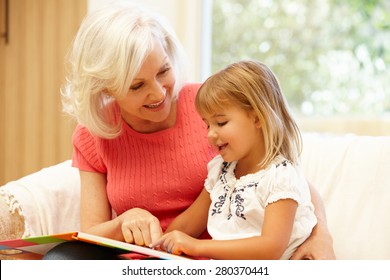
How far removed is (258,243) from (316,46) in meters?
2.55

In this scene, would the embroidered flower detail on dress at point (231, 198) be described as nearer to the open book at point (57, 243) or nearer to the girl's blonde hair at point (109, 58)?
the open book at point (57, 243)

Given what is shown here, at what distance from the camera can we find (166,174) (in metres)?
1.86

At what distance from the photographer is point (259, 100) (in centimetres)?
156

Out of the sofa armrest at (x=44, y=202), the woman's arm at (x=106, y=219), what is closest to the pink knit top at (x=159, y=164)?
the woman's arm at (x=106, y=219)

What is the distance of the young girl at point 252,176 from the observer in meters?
1.46

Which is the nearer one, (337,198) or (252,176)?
(252,176)

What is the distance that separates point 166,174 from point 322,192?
509 mm

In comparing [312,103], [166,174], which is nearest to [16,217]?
[166,174]

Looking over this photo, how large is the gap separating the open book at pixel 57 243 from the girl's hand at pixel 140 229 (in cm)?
5

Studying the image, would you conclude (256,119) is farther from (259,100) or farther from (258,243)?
(258,243)

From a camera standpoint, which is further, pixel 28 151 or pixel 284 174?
pixel 28 151

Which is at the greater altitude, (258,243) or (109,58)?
(109,58)

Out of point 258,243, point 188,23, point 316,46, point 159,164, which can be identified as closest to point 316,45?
point 316,46
